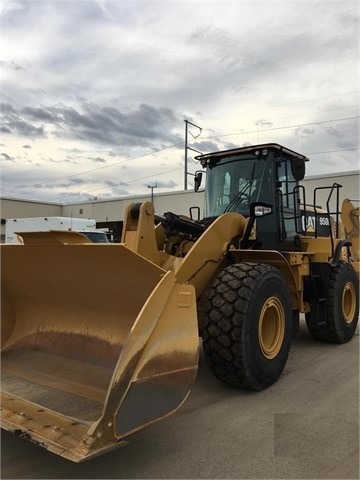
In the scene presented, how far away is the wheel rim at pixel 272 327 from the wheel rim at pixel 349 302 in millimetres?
2448

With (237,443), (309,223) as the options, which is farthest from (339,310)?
(237,443)

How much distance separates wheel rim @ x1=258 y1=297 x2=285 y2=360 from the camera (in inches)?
174

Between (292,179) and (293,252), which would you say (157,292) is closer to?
(293,252)

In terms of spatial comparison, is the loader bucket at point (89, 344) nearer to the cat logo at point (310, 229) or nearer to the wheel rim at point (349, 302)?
the cat logo at point (310, 229)

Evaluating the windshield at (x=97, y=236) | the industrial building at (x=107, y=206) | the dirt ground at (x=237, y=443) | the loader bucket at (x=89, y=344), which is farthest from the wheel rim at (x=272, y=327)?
the industrial building at (x=107, y=206)

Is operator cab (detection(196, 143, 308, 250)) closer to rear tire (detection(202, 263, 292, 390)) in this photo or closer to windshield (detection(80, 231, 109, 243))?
rear tire (detection(202, 263, 292, 390))

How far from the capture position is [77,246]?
3.74 meters

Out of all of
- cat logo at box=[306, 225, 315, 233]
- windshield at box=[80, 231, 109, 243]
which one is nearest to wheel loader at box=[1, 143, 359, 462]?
cat logo at box=[306, 225, 315, 233]

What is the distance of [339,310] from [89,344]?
372 centimetres

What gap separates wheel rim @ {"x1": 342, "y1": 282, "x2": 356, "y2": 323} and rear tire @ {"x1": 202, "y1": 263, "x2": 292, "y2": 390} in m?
2.64

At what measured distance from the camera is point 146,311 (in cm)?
304

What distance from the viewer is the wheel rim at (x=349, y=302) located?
6.68m

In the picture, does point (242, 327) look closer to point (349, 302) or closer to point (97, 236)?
point (349, 302)

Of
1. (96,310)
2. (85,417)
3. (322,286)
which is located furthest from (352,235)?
(85,417)
